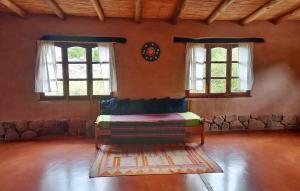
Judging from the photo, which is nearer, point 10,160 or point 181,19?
point 10,160

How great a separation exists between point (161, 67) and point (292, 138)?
3085 mm

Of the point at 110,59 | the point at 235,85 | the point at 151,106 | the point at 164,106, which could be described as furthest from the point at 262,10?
the point at 110,59

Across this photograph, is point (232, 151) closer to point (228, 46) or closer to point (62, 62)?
point (228, 46)

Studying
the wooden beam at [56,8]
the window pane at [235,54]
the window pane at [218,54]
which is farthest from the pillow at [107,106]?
the window pane at [235,54]

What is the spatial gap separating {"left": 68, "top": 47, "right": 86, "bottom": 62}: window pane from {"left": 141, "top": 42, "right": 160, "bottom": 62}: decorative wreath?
50.2 inches

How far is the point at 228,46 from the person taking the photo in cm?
584

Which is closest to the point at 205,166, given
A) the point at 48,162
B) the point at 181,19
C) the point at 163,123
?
the point at 163,123

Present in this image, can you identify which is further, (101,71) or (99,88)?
(99,88)

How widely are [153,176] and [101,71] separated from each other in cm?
287

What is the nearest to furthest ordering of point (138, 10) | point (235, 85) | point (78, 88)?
point (138, 10) < point (78, 88) < point (235, 85)

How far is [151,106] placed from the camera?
18.1 feet

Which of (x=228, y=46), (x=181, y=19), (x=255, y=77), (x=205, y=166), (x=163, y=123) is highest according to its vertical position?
(x=181, y=19)

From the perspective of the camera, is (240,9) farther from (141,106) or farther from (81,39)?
(81,39)

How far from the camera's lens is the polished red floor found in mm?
3068
